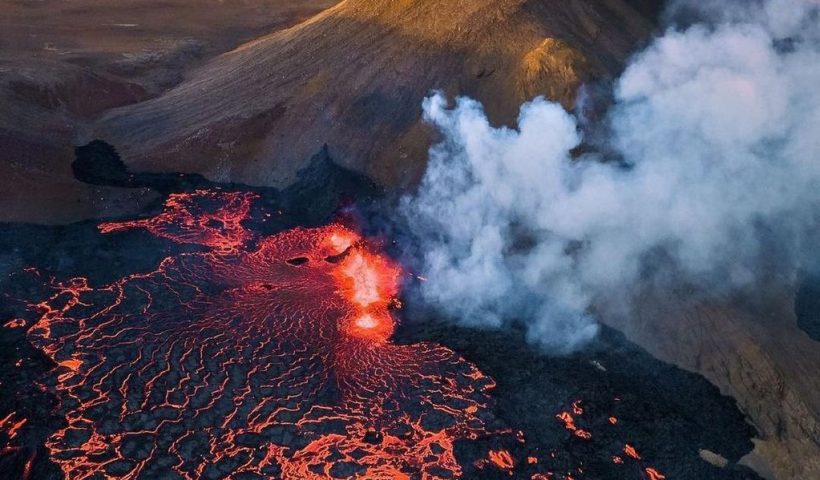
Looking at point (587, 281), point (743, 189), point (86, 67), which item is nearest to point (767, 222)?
point (743, 189)

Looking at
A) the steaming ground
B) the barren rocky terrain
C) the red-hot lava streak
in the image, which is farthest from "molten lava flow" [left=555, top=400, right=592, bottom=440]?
the barren rocky terrain

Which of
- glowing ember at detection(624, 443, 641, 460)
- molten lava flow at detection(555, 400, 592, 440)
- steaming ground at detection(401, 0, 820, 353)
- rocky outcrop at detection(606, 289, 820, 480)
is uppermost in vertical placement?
steaming ground at detection(401, 0, 820, 353)

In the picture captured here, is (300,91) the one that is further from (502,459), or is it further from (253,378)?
(502,459)

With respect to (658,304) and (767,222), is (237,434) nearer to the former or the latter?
(658,304)

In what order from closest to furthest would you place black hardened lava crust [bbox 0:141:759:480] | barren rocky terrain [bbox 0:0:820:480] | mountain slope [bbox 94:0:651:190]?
1. black hardened lava crust [bbox 0:141:759:480]
2. barren rocky terrain [bbox 0:0:820:480]
3. mountain slope [bbox 94:0:651:190]

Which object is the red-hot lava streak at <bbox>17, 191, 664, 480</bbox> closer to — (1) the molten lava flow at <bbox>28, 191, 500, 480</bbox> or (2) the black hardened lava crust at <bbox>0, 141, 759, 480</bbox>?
(1) the molten lava flow at <bbox>28, 191, 500, 480</bbox>

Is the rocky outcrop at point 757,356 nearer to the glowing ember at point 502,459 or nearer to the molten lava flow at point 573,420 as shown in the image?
the molten lava flow at point 573,420
